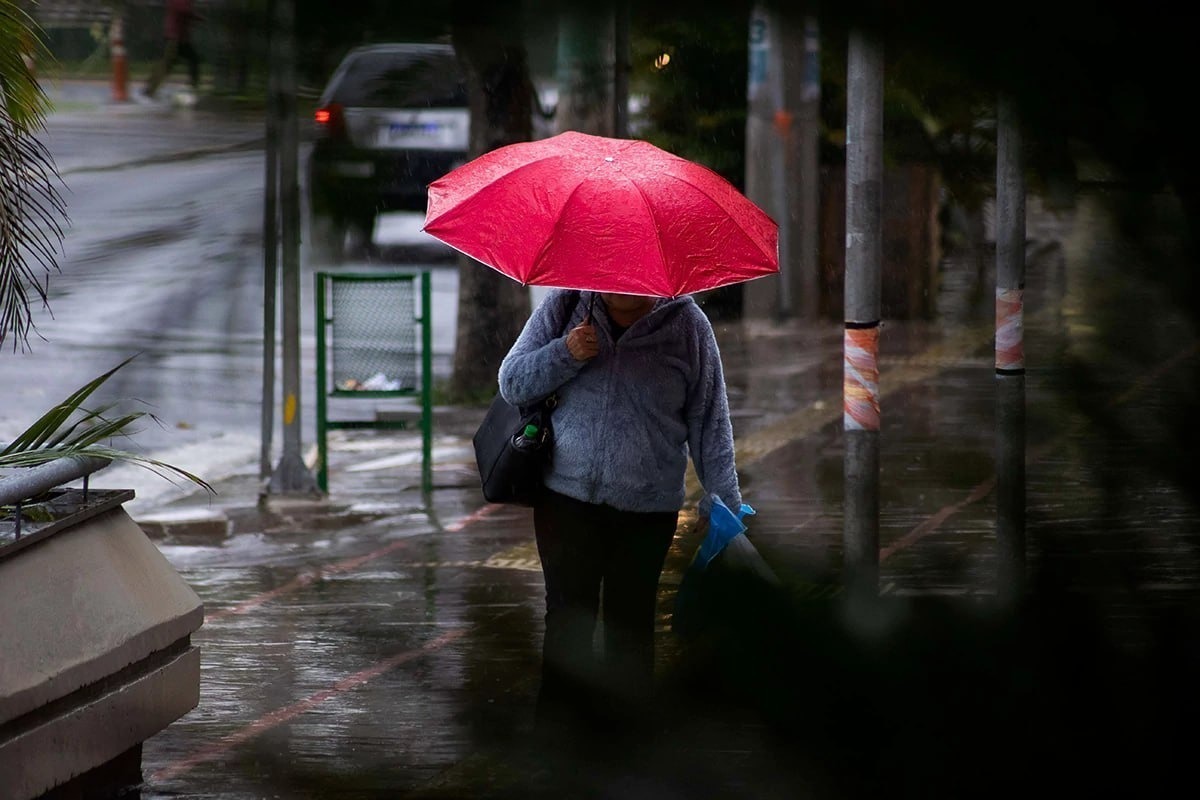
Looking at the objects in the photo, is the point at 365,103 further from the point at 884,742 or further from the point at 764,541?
the point at 884,742

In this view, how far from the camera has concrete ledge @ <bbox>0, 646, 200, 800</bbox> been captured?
403 cm

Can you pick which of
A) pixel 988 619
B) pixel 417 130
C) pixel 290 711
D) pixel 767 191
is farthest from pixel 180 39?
pixel 767 191

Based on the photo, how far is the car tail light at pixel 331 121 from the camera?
120 centimetres

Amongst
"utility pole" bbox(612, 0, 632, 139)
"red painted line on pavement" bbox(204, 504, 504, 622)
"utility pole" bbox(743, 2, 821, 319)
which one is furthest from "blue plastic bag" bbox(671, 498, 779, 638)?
"utility pole" bbox(743, 2, 821, 319)

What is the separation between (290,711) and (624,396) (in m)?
2.15

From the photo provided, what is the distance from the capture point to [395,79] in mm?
1217

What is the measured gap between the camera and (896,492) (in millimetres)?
9062

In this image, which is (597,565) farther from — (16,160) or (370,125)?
(370,125)

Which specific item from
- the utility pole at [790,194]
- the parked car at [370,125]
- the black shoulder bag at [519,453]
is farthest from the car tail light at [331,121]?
the utility pole at [790,194]

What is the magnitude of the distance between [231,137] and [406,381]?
8880 millimetres

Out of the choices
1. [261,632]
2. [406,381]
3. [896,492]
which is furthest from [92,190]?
[896,492]

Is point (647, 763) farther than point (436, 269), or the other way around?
point (436, 269)

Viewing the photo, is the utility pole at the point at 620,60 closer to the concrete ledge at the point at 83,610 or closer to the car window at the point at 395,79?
the car window at the point at 395,79

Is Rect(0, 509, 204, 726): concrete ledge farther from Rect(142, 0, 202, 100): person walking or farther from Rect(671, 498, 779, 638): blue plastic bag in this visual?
Rect(142, 0, 202, 100): person walking
